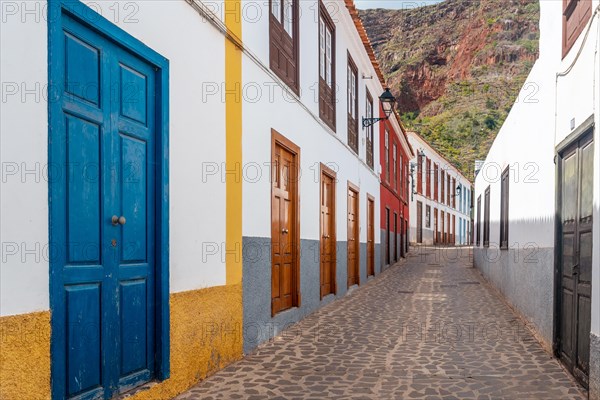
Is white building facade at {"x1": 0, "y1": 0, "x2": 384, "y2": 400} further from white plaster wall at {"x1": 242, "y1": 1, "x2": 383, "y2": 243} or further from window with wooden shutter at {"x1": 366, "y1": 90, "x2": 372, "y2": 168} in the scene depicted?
window with wooden shutter at {"x1": 366, "y1": 90, "x2": 372, "y2": 168}

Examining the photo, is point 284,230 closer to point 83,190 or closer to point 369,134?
point 83,190

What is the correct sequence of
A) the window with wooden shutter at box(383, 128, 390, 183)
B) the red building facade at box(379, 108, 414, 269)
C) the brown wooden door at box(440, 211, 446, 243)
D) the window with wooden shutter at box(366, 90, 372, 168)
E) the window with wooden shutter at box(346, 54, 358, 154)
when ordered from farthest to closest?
the brown wooden door at box(440, 211, 446, 243)
the window with wooden shutter at box(383, 128, 390, 183)
the red building facade at box(379, 108, 414, 269)
the window with wooden shutter at box(366, 90, 372, 168)
the window with wooden shutter at box(346, 54, 358, 154)

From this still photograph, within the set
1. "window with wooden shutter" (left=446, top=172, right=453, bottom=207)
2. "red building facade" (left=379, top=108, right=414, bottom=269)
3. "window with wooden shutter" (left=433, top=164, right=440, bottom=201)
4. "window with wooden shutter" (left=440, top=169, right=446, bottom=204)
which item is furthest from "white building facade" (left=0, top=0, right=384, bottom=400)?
"window with wooden shutter" (left=446, top=172, right=453, bottom=207)

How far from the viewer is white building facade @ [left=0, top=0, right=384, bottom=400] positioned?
117 inches

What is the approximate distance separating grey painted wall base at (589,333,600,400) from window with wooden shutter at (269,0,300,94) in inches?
185

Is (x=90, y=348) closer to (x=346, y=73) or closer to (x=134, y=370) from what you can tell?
(x=134, y=370)

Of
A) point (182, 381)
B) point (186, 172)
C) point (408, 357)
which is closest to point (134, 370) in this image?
point (182, 381)

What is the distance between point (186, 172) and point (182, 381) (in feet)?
5.60

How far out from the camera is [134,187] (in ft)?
13.4

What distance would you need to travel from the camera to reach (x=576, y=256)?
16.1ft

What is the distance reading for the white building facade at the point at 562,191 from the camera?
4.29m

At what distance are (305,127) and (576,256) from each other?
15.0 ft

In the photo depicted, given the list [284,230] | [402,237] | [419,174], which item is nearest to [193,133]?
[284,230]

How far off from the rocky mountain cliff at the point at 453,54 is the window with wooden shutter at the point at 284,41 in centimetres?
4988
